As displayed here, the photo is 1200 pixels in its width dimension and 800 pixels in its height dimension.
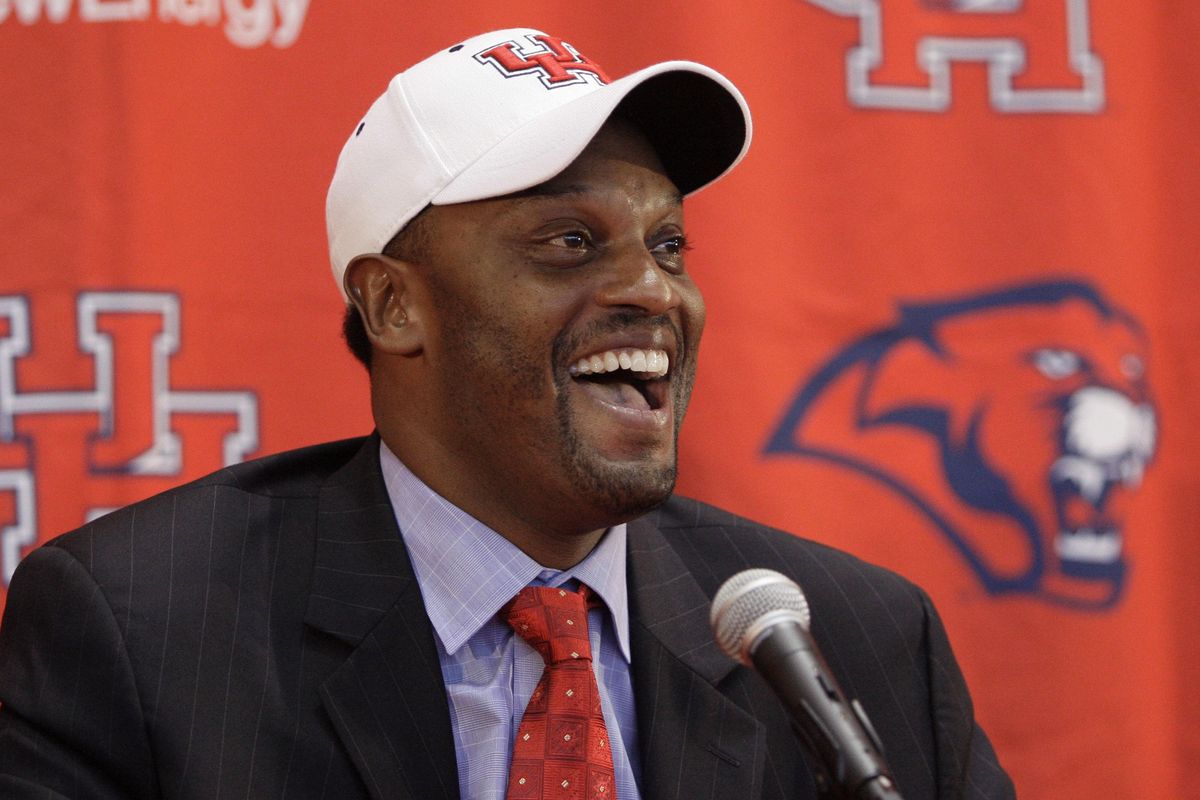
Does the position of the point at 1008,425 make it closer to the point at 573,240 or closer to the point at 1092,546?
the point at 1092,546

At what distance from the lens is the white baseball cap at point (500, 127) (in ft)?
4.72

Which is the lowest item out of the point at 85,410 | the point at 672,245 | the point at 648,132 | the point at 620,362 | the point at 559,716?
the point at 559,716

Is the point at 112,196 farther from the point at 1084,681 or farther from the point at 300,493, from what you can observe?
the point at 1084,681

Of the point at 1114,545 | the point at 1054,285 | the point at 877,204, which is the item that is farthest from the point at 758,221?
the point at 1114,545

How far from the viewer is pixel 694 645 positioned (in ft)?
5.17

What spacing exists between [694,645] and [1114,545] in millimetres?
913

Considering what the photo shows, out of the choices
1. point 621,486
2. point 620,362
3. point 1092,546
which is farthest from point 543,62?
point 1092,546

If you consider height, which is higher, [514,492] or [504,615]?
[514,492]

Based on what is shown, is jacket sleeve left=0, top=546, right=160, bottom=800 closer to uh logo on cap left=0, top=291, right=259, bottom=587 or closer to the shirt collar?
the shirt collar

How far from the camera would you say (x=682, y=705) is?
153 cm

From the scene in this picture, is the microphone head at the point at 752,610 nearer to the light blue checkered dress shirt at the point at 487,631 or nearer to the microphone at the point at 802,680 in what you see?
the microphone at the point at 802,680

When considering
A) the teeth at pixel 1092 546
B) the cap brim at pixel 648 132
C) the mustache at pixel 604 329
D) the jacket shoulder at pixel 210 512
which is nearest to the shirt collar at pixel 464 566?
the jacket shoulder at pixel 210 512

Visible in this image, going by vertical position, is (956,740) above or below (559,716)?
below

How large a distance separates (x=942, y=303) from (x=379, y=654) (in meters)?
1.12
